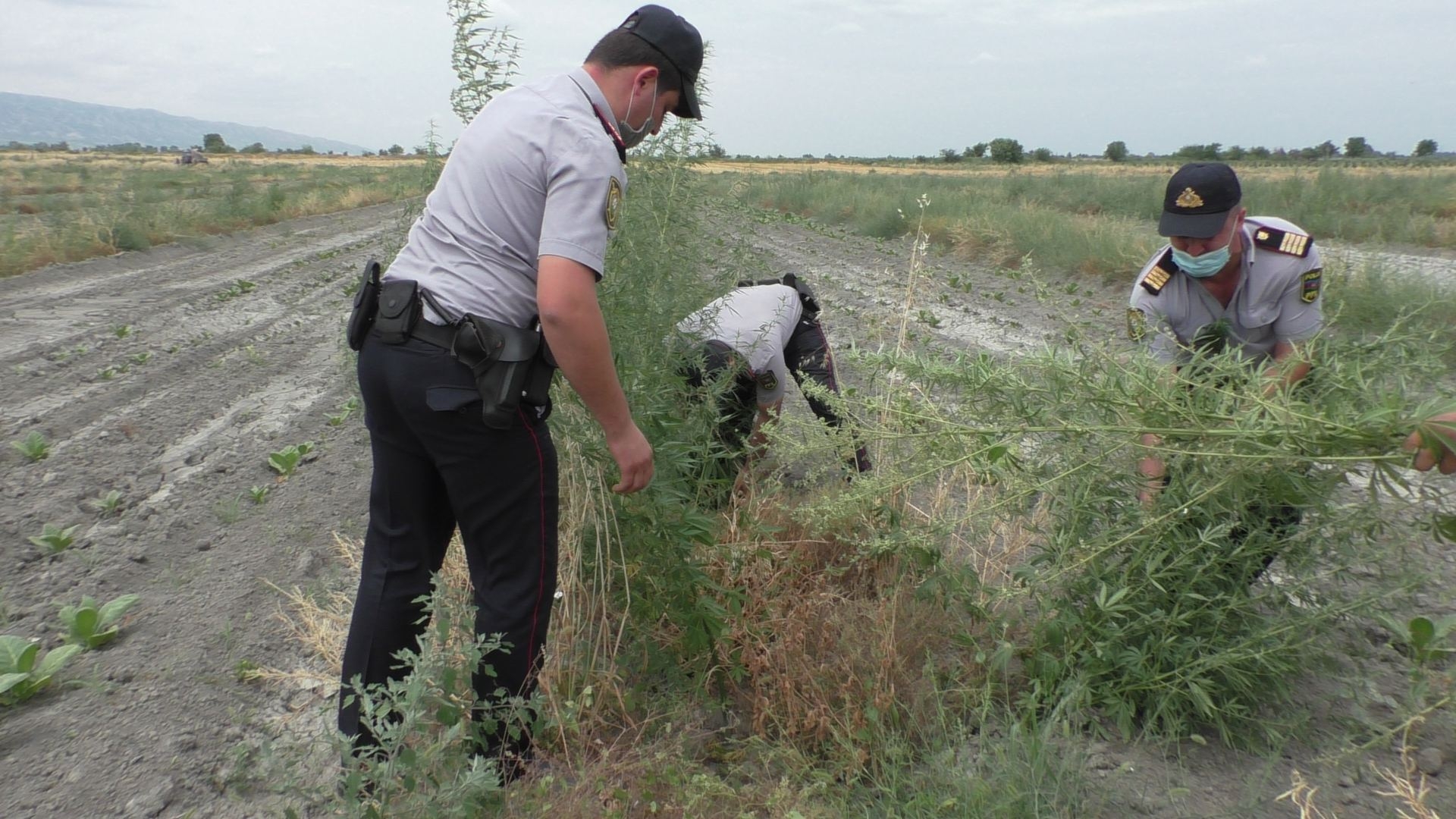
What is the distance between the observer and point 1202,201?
282 cm

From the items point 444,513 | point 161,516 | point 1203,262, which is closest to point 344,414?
point 161,516

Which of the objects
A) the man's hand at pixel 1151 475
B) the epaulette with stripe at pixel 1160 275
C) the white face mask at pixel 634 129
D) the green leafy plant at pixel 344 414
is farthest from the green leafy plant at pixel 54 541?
the epaulette with stripe at pixel 1160 275

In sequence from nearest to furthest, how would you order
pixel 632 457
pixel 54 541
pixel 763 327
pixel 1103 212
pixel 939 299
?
pixel 632 457 < pixel 763 327 < pixel 54 541 < pixel 939 299 < pixel 1103 212

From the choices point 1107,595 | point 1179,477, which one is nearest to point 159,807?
point 1107,595

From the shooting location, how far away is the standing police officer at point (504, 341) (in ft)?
6.28

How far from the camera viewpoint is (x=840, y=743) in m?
2.53

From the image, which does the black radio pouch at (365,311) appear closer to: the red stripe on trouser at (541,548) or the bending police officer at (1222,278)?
the red stripe on trouser at (541,548)

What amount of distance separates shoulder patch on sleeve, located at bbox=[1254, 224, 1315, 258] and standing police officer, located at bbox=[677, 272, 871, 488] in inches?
57.7

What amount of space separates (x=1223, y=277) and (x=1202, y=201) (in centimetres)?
34

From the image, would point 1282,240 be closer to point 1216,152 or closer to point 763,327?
point 763,327

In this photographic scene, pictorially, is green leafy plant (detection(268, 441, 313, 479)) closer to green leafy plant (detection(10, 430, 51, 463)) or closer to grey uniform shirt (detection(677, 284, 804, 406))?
green leafy plant (detection(10, 430, 51, 463))

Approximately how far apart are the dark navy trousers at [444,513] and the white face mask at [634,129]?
0.67 metres

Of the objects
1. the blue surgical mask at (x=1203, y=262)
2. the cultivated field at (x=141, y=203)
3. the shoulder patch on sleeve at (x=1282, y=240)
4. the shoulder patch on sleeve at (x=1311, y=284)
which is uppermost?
the shoulder patch on sleeve at (x=1282, y=240)

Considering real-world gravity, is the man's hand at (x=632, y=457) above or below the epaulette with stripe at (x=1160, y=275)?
below
